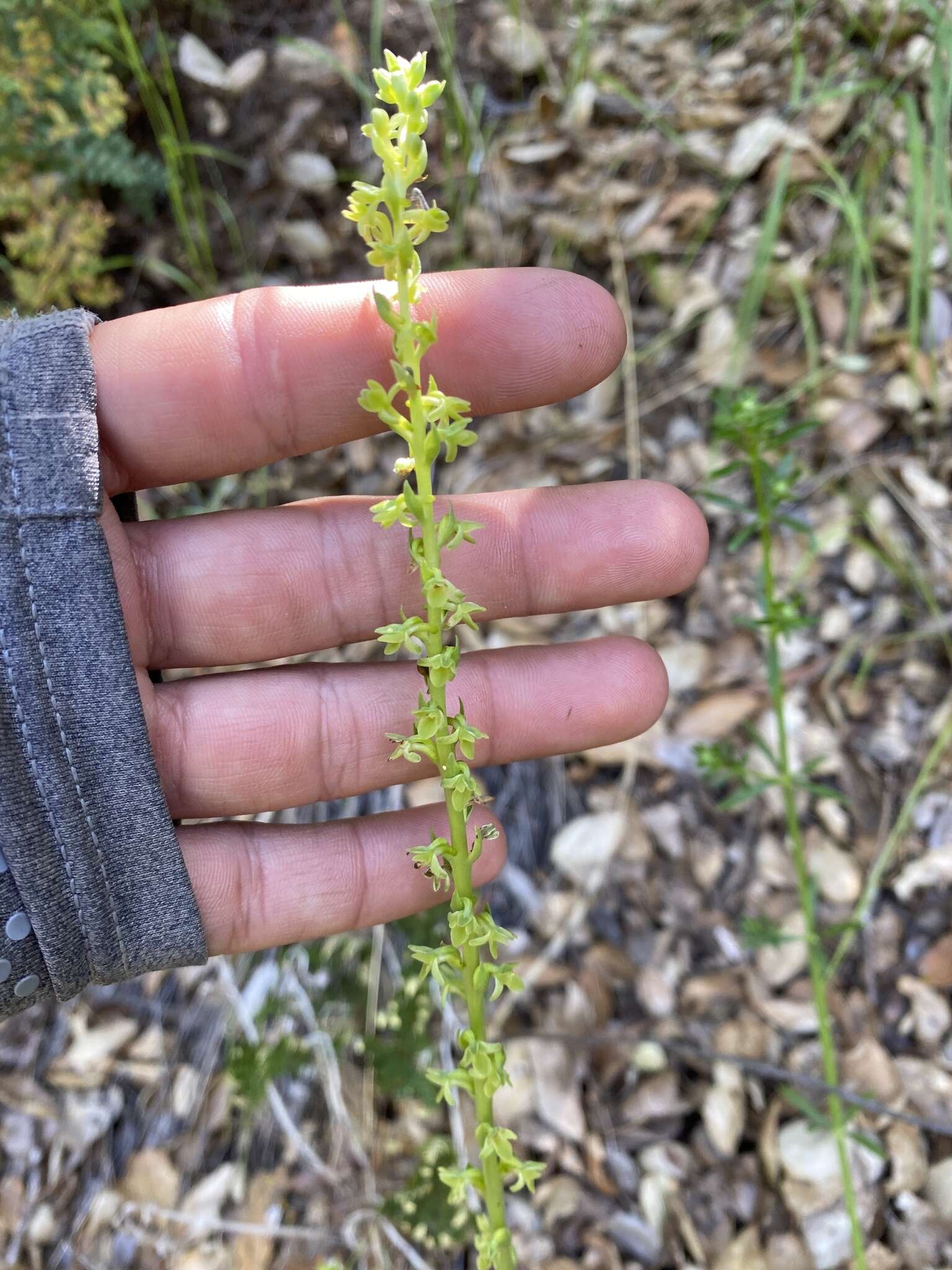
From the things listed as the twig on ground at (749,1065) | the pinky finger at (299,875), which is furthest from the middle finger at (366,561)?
the twig on ground at (749,1065)

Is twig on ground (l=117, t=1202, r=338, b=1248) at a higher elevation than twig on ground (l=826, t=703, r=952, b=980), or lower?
lower

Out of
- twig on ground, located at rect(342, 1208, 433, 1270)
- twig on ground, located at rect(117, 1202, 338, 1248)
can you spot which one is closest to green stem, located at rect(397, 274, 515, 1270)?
twig on ground, located at rect(342, 1208, 433, 1270)

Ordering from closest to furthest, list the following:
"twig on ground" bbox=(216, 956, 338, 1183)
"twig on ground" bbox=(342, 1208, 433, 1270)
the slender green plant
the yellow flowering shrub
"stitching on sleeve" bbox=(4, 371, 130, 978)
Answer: "stitching on sleeve" bbox=(4, 371, 130, 978) < the slender green plant < "twig on ground" bbox=(342, 1208, 433, 1270) < "twig on ground" bbox=(216, 956, 338, 1183) < the yellow flowering shrub

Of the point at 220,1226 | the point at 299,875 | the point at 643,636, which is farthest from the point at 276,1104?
the point at 643,636

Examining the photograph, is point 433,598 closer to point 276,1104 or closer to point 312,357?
point 312,357

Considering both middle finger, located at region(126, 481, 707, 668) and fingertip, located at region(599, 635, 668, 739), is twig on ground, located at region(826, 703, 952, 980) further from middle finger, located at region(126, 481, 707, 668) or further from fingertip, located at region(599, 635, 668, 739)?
middle finger, located at region(126, 481, 707, 668)
